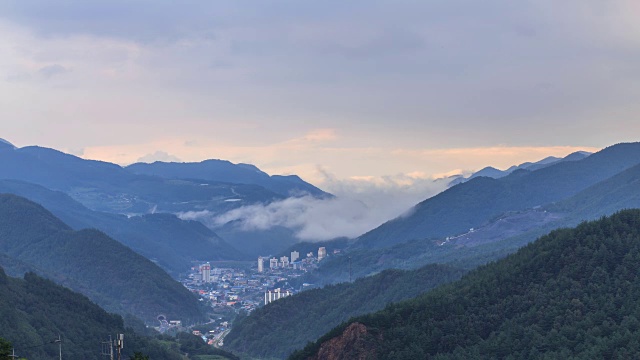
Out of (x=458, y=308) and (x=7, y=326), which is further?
(x=7, y=326)

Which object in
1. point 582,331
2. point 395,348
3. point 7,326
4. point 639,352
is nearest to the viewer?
point 639,352

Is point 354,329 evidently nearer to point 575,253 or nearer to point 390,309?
point 390,309

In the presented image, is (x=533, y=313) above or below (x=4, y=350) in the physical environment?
below

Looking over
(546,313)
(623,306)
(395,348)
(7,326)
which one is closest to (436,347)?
(395,348)

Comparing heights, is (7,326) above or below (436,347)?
above

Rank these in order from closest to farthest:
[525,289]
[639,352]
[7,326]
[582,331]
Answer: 1. [639,352]
2. [582,331]
3. [525,289]
4. [7,326]

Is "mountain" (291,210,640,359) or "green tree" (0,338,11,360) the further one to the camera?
"mountain" (291,210,640,359)

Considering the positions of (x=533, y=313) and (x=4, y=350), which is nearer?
(x=4, y=350)

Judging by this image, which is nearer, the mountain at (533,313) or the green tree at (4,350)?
the green tree at (4,350)
